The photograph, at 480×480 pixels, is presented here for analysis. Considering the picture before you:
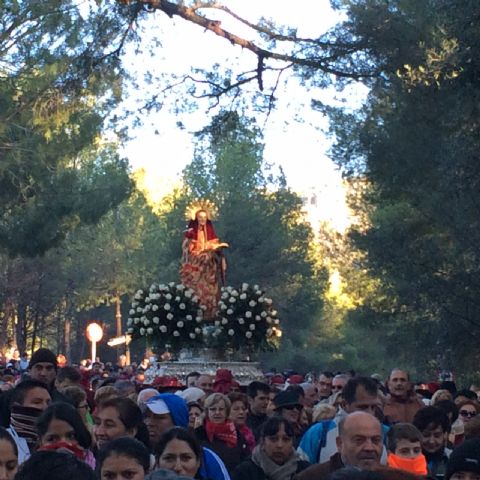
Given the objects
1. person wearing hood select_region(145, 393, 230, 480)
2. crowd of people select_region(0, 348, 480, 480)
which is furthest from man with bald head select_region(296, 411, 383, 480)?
person wearing hood select_region(145, 393, 230, 480)

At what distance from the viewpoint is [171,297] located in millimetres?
21016

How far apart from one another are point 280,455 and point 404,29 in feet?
44.1

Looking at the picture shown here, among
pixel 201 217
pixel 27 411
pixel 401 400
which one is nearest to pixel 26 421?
pixel 27 411

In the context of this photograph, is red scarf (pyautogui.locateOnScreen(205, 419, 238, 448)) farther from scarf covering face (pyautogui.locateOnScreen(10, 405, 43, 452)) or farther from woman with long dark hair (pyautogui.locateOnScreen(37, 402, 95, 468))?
woman with long dark hair (pyautogui.locateOnScreen(37, 402, 95, 468))

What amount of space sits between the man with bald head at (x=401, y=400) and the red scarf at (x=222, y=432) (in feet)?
8.17

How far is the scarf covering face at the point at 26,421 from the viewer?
8031mm

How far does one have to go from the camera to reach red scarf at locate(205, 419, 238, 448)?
1026 cm

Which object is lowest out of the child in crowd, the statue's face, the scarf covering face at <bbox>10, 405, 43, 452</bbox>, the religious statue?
the child in crowd

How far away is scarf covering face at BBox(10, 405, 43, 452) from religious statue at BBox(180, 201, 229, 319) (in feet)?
45.1

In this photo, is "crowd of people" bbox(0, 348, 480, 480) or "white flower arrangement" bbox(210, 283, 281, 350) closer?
"crowd of people" bbox(0, 348, 480, 480)

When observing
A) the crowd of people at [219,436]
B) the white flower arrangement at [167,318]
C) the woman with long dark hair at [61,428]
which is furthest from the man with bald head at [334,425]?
the white flower arrangement at [167,318]

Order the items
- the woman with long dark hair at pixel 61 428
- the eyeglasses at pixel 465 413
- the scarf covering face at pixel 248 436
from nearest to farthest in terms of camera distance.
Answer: the woman with long dark hair at pixel 61 428
the scarf covering face at pixel 248 436
the eyeglasses at pixel 465 413

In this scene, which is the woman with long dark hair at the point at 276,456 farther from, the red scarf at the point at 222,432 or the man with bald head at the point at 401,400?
the man with bald head at the point at 401,400

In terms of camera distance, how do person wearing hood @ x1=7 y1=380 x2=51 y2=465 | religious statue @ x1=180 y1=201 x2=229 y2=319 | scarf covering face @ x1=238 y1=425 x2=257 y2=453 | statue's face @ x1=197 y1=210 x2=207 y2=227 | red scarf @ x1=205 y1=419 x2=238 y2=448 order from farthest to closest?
statue's face @ x1=197 y1=210 x2=207 y2=227 → religious statue @ x1=180 y1=201 x2=229 y2=319 → scarf covering face @ x1=238 y1=425 x2=257 y2=453 → red scarf @ x1=205 y1=419 x2=238 y2=448 → person wearing hood @ x1=7 y1=380 x2=51 y2=465
